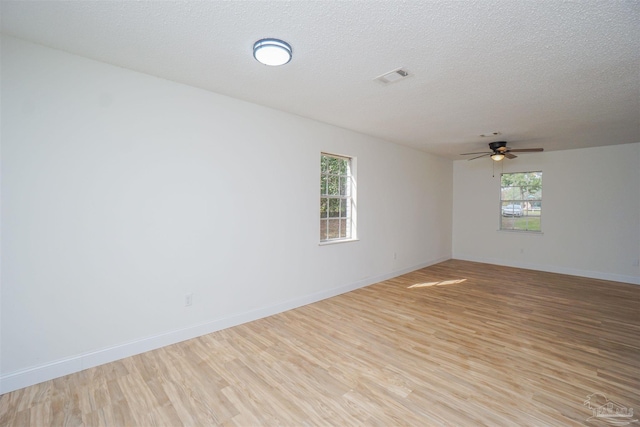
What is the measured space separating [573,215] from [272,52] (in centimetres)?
677

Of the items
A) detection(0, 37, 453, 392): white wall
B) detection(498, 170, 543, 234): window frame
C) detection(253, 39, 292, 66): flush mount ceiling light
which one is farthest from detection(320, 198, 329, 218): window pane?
detection(498, 170, 543, 234): window frame

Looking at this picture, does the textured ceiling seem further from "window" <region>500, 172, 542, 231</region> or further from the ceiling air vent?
"window" <region>500, 172, 542, 231</region>

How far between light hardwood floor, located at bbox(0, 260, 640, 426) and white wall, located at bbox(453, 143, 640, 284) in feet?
7.29

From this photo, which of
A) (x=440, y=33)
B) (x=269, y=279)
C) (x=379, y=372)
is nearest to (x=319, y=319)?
(x=269, y=279)

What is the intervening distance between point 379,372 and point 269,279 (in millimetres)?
1716

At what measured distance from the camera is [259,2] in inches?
63.4

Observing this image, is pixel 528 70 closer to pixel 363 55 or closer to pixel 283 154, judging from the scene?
pixel 363 55

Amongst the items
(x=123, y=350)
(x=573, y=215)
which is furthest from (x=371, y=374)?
(x=573, y=215)

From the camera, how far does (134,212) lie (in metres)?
2.51

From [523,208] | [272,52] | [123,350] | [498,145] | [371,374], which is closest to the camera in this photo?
[272,52]

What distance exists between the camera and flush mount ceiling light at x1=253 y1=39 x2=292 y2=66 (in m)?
1.97

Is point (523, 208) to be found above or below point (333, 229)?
above

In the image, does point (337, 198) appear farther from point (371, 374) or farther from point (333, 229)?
point (371, 374)

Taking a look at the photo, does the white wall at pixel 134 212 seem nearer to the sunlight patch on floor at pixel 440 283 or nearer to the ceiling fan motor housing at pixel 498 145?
the sunlight patch on floor at pixel 440 283
